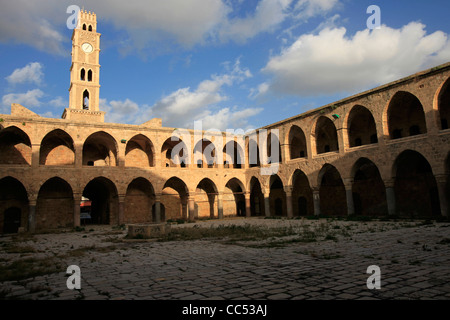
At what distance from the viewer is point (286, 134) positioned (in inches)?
1047

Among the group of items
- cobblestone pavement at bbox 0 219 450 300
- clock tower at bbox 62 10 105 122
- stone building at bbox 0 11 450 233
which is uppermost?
clock tower at bbox 62 10 105 122

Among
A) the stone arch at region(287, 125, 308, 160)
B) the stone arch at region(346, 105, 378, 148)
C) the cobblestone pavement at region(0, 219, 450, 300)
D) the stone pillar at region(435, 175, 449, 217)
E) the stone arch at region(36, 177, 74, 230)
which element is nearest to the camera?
the cobblestone pavement at region(0, 219, 450, 300)

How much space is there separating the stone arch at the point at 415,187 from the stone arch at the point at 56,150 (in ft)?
82.9

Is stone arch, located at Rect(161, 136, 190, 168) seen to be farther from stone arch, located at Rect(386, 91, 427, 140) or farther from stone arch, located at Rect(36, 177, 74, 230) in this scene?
stone arch, located at Rect(386, 91, 427, 140)

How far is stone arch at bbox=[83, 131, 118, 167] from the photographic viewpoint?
26812mm

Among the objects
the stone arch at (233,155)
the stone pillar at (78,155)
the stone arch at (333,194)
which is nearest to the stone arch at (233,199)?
the stone arch at (233,155)

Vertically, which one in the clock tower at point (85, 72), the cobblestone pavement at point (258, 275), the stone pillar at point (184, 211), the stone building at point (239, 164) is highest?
the clock tower at point (85, 72)

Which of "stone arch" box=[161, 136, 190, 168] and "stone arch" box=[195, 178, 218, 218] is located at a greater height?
"stone arch" box=[161, 136, 190, 168]

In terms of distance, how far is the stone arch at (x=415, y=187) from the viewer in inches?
836

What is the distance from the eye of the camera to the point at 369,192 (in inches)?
983

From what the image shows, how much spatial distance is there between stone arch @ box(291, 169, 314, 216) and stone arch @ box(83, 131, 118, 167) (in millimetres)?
16464

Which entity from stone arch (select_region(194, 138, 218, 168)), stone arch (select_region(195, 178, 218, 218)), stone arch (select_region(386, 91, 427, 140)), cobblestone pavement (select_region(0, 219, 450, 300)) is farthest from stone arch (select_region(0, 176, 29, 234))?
stone arch (select_region(386, 91, 427, 140))

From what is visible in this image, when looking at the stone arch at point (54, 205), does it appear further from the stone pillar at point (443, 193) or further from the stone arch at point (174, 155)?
the stone pillar at point (443, 193)
